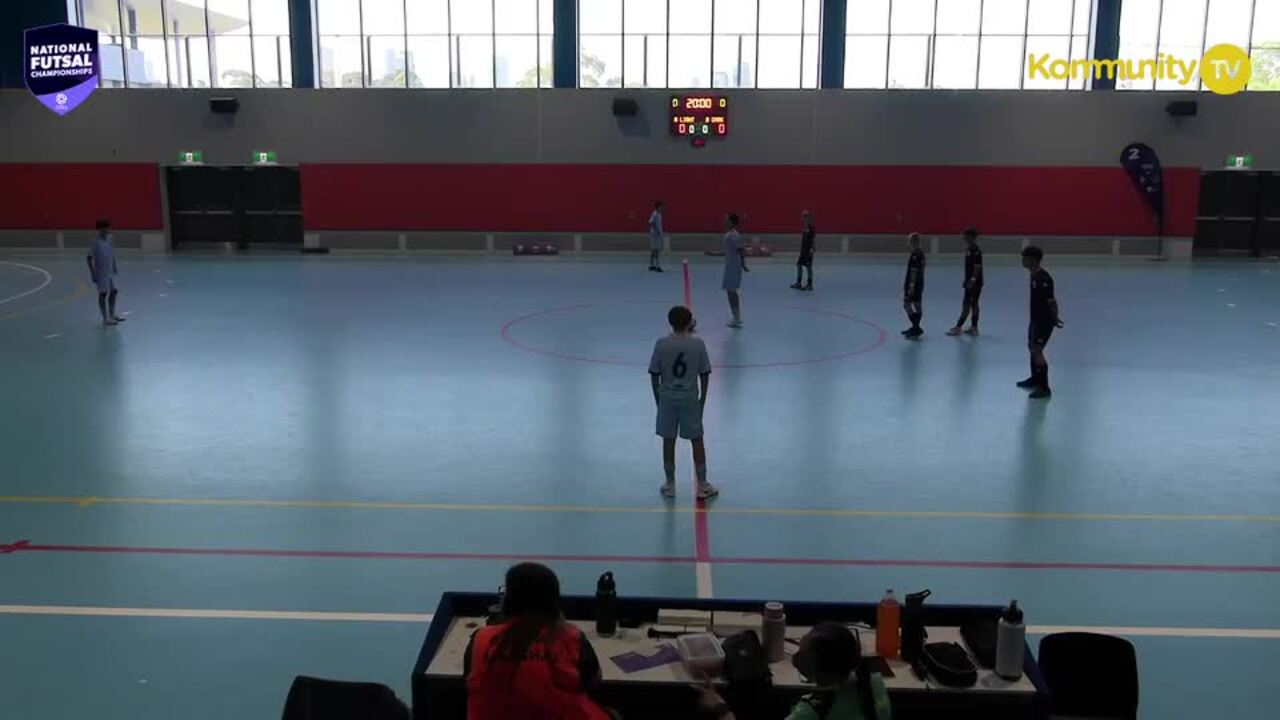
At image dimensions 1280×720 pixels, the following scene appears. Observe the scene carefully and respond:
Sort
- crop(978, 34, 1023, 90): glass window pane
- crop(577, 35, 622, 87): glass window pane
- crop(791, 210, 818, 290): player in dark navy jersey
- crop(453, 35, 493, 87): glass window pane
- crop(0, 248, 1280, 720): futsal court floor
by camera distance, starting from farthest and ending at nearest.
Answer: crop(453, 35, 493, 87): glass window pane < crop(577, 35, 622, 87): glass window pane < crop(978, 34, 1023, 90): glass window pane < crop(791, 210, 818, 290): player in dark navy jersey < crop(0, 248, 1280, 720): futsal court floor

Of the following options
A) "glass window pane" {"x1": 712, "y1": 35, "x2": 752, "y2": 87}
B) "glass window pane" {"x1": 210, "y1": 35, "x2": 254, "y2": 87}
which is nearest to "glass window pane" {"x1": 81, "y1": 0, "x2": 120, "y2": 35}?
"glass window pane" {"x1": 210, "y1": 35, "x2": 254, "y2": 87}

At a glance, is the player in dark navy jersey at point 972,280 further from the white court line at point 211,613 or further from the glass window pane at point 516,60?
the glass window pane at point 516,60

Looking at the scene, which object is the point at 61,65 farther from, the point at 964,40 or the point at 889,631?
the point at 889,631

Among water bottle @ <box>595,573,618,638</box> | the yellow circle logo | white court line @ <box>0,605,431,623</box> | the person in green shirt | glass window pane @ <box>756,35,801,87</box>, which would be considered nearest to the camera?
the person in green shirt

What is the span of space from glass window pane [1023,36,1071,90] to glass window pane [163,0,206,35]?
2415 centimetres

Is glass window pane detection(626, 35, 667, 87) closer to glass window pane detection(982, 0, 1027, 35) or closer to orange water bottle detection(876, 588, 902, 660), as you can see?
glass window pane detection(982, 0, 1027, 35)

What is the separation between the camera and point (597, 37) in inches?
1300

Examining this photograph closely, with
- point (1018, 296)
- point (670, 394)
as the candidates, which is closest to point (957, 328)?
point (1018, 296)

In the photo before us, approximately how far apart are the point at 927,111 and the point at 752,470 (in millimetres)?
24903

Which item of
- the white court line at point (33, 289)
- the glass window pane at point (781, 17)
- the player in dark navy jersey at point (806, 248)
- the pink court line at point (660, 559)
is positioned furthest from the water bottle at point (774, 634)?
the glass window pane at point (781, 17)

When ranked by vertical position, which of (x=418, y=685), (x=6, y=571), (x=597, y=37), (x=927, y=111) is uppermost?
(x=597, y=37)

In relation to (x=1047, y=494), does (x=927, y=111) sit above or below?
above

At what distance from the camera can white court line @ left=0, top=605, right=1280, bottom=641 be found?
692cm

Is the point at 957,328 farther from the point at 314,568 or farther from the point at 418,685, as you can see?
the point at 418,685
